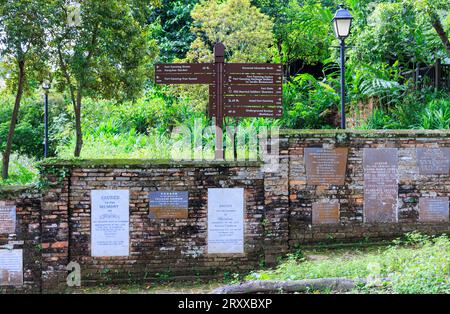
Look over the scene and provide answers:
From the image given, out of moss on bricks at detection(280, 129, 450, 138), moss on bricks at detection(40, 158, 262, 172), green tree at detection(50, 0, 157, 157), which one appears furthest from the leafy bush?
moss on bricks at detection(40, 158, 262, 172)

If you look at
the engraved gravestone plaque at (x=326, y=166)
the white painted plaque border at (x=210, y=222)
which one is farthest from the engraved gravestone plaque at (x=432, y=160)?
the white painted plaque border at (x=210, y=222)

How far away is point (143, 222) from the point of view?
9.23 m

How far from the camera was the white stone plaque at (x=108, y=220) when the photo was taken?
911cm

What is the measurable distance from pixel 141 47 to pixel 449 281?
26.8 feet

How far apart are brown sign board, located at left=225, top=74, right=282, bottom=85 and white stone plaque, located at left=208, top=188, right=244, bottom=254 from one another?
1.94m

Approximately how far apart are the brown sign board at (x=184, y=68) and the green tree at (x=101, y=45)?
2.28 m

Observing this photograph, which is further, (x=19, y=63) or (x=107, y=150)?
(x=107, y=150)

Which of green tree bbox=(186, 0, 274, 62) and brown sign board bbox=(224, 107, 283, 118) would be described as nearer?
brown sign board bbox=(224, 107, 283, 118)

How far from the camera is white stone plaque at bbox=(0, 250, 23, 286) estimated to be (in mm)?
8961

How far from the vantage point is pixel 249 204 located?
9.35 metres

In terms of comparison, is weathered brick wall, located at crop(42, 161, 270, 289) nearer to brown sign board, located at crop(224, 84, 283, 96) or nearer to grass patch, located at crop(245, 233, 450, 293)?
grass patch, located at crop(245, 233, 450, 293)

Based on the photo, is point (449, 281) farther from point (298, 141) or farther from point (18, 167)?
point (18, 167)
